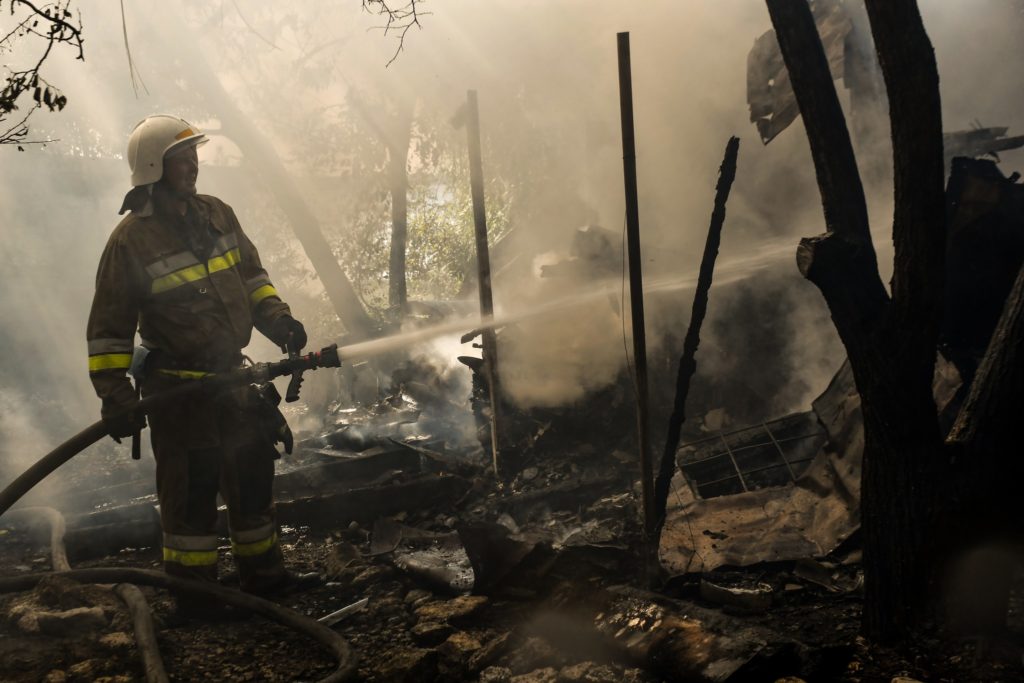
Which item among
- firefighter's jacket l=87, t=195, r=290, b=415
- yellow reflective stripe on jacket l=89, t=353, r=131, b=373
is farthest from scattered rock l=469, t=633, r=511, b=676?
yellow reflective stripe on jacket l=89, t=353, r=131, b=373

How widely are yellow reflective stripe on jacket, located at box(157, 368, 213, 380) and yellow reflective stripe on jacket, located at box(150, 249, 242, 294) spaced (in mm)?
429

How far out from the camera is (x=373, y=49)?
1555 cm

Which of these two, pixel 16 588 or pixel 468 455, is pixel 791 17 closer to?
pixel 16 588

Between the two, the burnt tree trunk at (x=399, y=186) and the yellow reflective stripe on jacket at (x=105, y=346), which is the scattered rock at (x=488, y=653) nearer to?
Answer: the yellow reflective stripe on jacket at (x=105, y=346)

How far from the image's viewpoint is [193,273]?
4.23 metres

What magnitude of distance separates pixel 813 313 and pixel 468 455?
3.64 metres

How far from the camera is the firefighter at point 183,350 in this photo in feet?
13.1

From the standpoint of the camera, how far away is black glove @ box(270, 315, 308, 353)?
459 cm

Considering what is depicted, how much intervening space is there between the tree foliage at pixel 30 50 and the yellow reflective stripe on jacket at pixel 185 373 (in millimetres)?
1295

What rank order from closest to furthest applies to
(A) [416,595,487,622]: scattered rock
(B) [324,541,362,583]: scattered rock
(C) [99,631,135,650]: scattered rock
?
(C) [99,631,135,650]: scattered rock → (A) [416,595,487,622]: scattered rock → (B) [324,541,362,583]: scattered rock

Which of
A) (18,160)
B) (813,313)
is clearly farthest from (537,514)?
(18,160)

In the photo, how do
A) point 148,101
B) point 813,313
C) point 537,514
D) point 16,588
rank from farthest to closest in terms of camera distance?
point 148,101 → point 813,313 → point 537,514 → point 16,588

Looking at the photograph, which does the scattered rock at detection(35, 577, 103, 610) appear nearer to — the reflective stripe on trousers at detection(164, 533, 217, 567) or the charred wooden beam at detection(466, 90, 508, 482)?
the reflective stripe on trousers at detection(164, 533, 217, 567)

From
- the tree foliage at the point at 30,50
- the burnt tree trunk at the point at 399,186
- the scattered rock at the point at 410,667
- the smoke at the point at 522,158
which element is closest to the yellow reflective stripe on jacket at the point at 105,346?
the tree foliage at the point at 30,50
